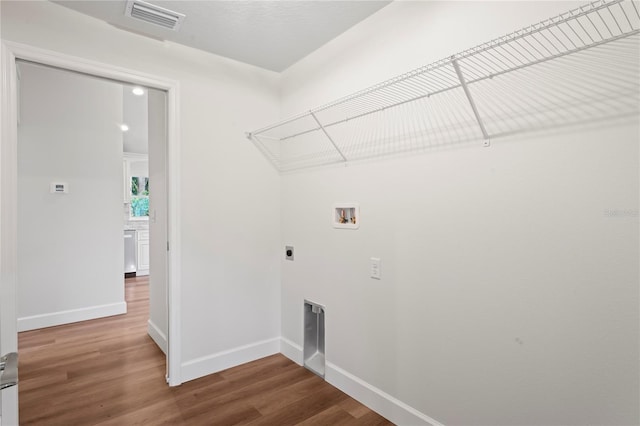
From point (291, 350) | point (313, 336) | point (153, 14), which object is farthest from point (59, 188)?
point (313, 336)

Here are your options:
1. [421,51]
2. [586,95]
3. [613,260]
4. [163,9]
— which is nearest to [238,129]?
[163,9]

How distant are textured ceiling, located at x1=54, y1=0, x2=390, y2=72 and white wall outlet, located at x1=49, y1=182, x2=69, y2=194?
2.37 metres

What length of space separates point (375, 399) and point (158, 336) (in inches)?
84.1

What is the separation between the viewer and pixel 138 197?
23.1 ft

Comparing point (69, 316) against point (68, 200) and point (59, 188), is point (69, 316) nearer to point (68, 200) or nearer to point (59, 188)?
point (68, 200)

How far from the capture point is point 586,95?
4.19 feet

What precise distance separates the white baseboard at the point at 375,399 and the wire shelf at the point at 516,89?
150 centimetres

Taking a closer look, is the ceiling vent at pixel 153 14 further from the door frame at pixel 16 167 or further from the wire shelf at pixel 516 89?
the wire shelf at pixel 516 89

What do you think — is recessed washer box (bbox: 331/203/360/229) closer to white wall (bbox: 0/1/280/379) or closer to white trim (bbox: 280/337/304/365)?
white wall (bbox: 0/1/280/379)

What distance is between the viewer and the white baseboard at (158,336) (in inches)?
117

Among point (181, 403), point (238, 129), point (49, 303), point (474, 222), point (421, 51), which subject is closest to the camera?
point (474, 222)

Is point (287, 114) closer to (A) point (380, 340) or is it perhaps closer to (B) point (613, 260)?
(A) point (380, 340)

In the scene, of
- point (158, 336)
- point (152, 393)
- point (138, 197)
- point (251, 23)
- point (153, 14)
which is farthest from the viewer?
point (138, 197)

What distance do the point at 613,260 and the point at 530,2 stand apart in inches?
43.4
